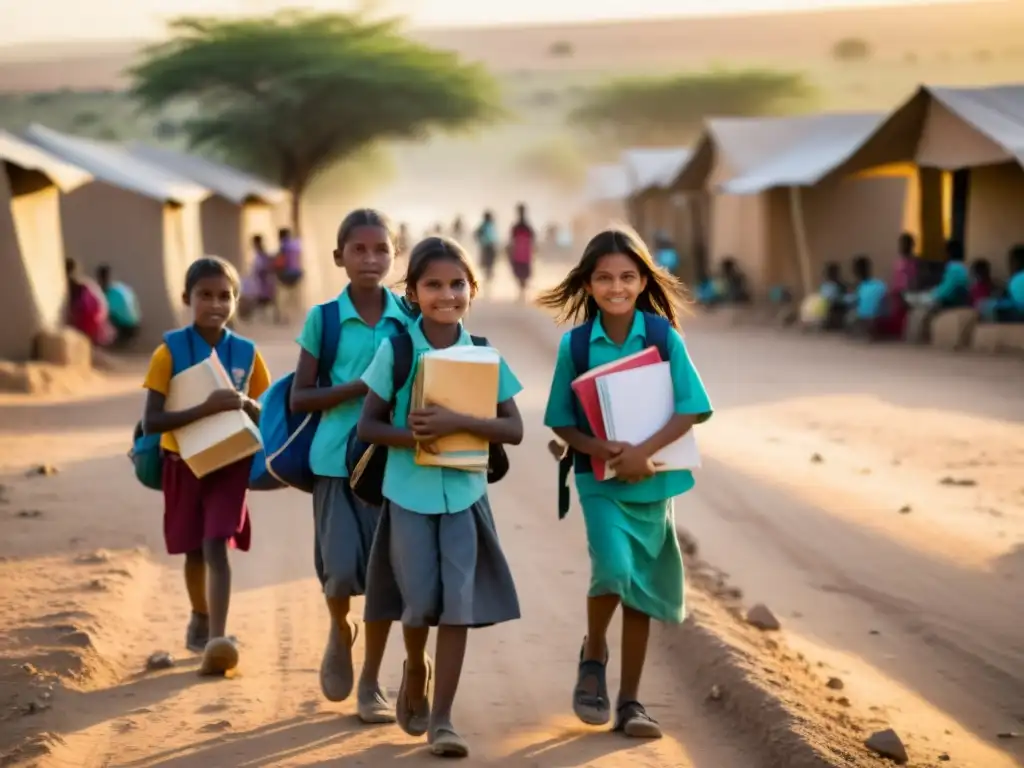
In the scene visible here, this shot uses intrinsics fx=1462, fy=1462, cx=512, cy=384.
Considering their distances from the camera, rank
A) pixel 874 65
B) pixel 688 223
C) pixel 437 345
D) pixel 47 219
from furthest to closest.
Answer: pixel 874 65 → pixel 688 223 → pixel 47 219 → pixel 437 345

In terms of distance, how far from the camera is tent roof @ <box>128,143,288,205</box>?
21.4 meters

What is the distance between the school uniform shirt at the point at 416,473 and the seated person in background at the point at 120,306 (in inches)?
493

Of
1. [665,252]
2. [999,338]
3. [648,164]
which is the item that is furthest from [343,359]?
[648,164]

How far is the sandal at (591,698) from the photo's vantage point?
13.6 ft

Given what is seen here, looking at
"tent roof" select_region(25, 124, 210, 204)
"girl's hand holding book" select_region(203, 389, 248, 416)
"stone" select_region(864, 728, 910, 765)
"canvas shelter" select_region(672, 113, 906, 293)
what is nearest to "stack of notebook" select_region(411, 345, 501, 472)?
"girl's hand holding book" select_region(203, 389, 248, 416)

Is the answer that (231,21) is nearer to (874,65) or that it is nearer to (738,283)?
(738,283)

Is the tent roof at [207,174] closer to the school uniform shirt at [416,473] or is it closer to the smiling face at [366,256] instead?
the smiling face at [366,256]

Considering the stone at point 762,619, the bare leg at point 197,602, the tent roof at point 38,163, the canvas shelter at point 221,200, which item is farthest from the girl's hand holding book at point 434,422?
the canvas shelter at point 221,200

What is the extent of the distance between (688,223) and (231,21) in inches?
433

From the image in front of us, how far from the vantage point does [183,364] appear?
488 cm

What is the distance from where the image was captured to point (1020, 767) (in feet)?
13.9

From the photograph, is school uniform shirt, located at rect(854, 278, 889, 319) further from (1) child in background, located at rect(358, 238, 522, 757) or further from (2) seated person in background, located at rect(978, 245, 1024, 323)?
(1) child in background, located at rect(358, 238, 522, 757)

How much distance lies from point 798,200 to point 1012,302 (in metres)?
5.63

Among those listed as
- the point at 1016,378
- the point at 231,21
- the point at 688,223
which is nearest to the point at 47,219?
the point at 1016,378
